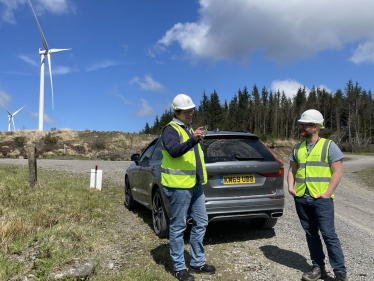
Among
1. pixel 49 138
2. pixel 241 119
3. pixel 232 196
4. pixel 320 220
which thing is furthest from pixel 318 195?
pixel 241 119

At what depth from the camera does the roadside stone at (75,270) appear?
339cm

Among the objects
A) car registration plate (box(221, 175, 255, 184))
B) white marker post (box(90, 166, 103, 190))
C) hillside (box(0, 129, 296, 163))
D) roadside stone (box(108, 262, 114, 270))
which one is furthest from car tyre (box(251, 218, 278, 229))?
hillside (box(0, 129, 296, 163))

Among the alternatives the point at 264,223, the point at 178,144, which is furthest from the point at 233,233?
the point at 178,144

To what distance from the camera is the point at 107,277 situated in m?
3.56

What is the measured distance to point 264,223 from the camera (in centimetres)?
568

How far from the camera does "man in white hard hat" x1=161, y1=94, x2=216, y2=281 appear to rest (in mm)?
3572

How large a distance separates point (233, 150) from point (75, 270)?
9.07 ft

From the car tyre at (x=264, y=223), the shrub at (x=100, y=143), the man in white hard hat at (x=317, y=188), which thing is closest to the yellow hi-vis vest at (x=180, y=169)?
the man in white hard hat at (x=317, y=188)

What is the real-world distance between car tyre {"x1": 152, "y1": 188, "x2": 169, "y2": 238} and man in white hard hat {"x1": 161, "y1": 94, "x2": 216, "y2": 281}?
50.8 inches

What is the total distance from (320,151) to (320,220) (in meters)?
0.77

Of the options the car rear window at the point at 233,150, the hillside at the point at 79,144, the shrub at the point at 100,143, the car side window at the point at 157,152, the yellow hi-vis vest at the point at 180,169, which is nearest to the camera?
the yellow hi-vis vest at the point at 180,169

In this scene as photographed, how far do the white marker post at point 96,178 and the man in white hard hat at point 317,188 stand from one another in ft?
24.3

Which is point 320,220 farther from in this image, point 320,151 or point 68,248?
point 68,248

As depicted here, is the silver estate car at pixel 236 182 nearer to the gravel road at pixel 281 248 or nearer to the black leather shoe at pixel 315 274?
the gravel road at pixel 281 248
